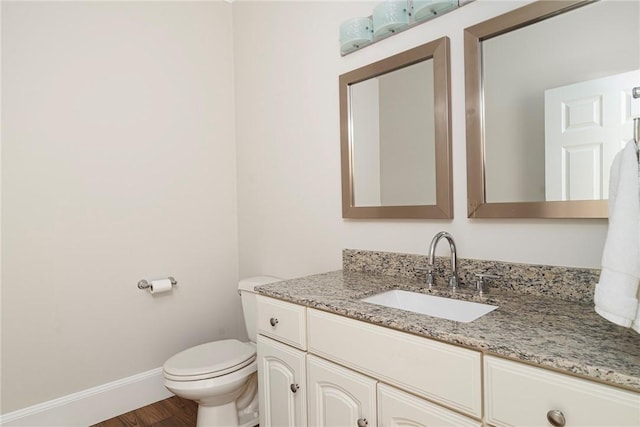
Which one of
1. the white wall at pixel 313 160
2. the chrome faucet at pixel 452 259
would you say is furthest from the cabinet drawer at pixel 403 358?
the white wall at pixel 313 160

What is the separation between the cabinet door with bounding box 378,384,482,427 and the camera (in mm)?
906

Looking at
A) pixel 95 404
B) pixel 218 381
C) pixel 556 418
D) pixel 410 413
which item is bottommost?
pixel 95 404

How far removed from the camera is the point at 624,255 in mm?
758

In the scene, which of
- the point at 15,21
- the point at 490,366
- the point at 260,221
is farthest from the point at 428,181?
the point at 15,21

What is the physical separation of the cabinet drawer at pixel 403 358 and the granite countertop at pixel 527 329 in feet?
0.10

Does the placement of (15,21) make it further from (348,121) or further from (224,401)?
(224,401)

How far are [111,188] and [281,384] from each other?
4.80ft

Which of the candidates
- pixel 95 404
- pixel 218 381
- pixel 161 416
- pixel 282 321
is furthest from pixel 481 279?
pixel 95 404

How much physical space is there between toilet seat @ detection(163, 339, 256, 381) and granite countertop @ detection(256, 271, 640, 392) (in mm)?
592

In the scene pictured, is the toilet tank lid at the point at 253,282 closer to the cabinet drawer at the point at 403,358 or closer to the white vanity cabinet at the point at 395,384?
the white vanity cabinet at the point at 395,384

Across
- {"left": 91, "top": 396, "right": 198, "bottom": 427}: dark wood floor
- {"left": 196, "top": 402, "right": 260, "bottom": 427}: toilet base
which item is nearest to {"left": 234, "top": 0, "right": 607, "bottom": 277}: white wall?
{"left": 196, "top": 402, "right": 260, "bottom": 427}: toilet base

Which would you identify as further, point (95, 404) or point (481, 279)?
point (95, 404)

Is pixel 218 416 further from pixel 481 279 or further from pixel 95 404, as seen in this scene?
pixel 481 279

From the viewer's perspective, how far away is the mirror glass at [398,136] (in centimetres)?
146
